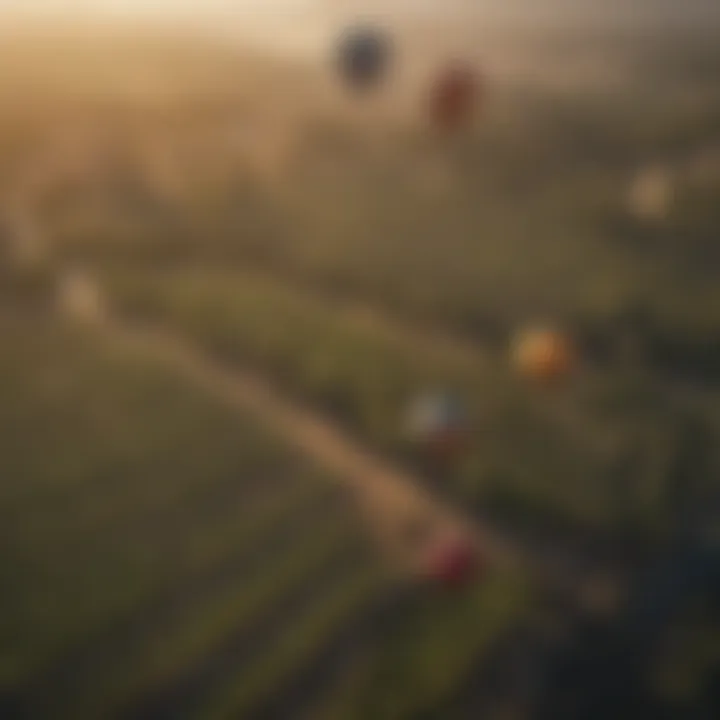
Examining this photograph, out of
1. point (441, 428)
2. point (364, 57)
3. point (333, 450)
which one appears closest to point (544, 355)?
point (441, 428)

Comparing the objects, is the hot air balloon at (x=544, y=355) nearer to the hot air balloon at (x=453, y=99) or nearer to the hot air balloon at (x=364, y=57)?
the hot air balloon at (x=453, y=99)

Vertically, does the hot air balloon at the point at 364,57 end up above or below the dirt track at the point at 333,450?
above

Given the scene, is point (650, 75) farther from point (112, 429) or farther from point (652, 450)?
point (112, 429)

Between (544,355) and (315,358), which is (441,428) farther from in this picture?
(315,358)

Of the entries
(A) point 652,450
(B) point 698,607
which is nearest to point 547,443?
(A) point 652,450

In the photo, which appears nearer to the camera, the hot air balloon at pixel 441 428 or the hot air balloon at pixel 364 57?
the hot air balloon at pixel 441 428

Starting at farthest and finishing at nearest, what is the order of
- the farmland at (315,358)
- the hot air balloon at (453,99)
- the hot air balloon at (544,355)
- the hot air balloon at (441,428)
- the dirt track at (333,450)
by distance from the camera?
the hot air balloon at (453,99) < the hot air balloon at (544,355) < the hot air balloon at (441,428) < the dirt track at (333,450) < the farmland at (315,358)

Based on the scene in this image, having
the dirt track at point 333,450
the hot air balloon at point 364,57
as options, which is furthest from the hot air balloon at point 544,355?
the hot air balloon at point 364,57
